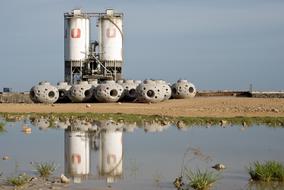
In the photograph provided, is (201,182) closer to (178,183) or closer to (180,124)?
(178,183)

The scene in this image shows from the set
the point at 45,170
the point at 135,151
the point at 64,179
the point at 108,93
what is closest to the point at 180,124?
the point at 135,151

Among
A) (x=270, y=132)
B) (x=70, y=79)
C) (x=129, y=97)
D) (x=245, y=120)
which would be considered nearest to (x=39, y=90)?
(x=129, y=97)

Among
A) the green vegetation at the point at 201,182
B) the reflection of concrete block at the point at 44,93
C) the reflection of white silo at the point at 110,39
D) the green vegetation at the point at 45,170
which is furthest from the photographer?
the reflection of white silo at the point at 110,39

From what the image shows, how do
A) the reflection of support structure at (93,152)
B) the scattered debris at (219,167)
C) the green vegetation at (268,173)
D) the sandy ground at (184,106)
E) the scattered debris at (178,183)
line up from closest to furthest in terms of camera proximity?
the scattered debris at (178,183)
the green vegetation at (268,173)
the reflection of support structure at (93,152)
the scattered debris at (219,167)
the sandy ground at (184,106)

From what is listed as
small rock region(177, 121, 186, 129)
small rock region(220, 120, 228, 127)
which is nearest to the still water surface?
small rock region(177, 121, 186, 129)

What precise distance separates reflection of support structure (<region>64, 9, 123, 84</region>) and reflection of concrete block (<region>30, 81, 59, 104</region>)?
12643mm

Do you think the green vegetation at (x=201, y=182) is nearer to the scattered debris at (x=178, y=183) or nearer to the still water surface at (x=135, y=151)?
the scattered debris at (x=178, y=183)

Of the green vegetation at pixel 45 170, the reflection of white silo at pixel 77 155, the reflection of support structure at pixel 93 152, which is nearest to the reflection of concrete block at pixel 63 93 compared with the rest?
the reflection of support structure at pixel 93 152

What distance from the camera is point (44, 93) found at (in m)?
48.9

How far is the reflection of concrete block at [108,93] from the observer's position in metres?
48.1

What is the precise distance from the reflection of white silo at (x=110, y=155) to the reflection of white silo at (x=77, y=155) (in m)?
0.38

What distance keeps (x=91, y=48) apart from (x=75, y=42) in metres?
2.27

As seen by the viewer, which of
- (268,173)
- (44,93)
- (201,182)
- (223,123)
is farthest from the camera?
(44,93)

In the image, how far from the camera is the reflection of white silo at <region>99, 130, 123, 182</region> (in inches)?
528
